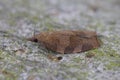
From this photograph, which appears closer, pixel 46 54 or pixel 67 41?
pixel 46 54

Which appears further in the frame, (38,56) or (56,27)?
(56,27)

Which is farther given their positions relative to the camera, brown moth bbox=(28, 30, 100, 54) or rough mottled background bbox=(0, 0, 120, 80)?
brown moth bbox=(28, 30, 100, 54)

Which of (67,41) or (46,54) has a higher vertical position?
(67,41)

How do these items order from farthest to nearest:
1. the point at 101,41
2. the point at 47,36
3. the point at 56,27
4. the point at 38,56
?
the point at 56,27, the point at 101,41, the point at 47,36, the point at 38,56

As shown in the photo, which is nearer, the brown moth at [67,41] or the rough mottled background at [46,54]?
the rough mottled background at [46,54]

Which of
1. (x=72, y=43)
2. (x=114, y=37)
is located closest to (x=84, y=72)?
(x=72, y=43)

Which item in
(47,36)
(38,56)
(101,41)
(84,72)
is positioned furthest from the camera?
(101,41)

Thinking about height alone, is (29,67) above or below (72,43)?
below

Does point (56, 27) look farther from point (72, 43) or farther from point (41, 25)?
point (72, 43)
